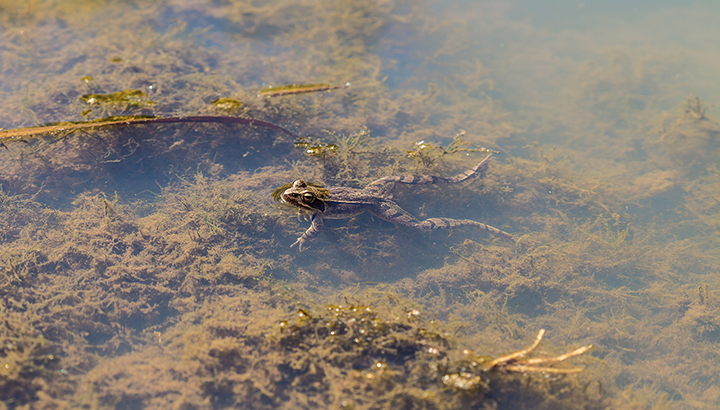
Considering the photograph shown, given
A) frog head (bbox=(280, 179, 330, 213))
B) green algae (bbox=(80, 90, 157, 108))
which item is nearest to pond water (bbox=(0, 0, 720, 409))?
green algae (bbox=(80, 90, 157, 108))

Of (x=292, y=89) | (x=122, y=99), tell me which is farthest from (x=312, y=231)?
(x=122, y=99)

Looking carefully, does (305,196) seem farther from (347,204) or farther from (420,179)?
(420,179)

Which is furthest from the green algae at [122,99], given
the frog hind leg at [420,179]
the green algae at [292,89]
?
the frog hind leg at [420,179]

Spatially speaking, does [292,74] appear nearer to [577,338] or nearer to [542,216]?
[542,216]

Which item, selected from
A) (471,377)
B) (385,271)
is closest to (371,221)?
(385,271)

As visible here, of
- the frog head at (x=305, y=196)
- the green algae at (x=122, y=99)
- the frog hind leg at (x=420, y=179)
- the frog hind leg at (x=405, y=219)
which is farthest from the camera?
the green algae at (x=122, y=99)

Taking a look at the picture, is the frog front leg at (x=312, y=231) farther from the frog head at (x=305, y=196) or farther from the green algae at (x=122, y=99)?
the green algae at (x=122, y=99)
